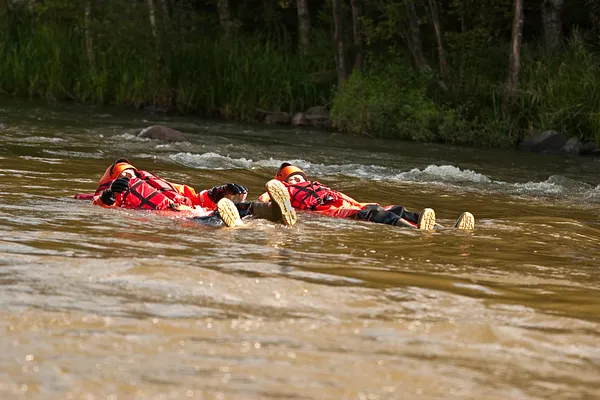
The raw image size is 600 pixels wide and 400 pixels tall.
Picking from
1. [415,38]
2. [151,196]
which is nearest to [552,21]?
[415,38]

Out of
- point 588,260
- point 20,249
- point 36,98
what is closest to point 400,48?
point 36,98

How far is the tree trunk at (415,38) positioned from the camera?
68.9ft

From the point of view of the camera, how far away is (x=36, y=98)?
24406 millimetres

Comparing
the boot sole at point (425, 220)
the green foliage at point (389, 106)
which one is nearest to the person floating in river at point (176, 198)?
the boot sole at point (425, 220)

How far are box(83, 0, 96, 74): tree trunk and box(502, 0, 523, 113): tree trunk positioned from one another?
963 centimetres

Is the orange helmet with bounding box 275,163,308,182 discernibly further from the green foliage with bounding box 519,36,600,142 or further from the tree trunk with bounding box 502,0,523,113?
the tree trunk with bounding box 502,0,523,113

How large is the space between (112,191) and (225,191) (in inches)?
35.1

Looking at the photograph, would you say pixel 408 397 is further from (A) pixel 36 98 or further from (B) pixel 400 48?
(A) pixel 36 98

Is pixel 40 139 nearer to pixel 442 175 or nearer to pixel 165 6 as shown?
pixel 442 175

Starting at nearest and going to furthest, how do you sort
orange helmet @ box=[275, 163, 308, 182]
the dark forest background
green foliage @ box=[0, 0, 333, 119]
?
orange helmet @ box=[275, 163, 308, 182] → the dark forest background → green foliage @ box=[0, 0, 333, 119]

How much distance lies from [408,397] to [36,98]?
2191 cm

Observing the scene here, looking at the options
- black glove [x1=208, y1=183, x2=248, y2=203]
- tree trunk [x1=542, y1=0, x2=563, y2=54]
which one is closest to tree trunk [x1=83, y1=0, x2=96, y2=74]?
tree trunk [x1=542, y1=0, x2=563, y2=54]

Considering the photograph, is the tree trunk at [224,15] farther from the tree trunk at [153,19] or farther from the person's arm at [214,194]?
the person's arm at [214,194]

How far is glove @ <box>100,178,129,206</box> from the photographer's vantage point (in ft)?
28.1
